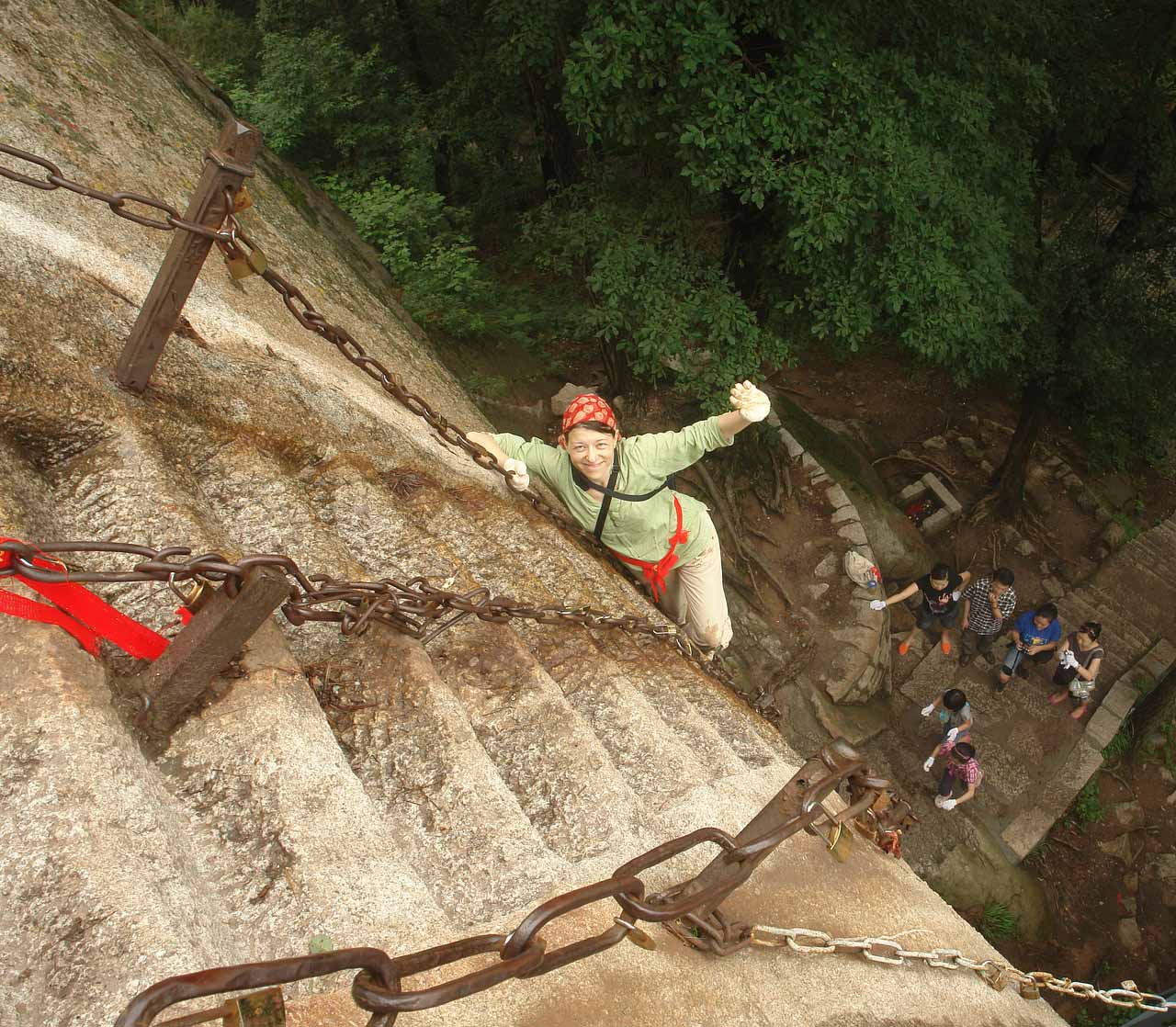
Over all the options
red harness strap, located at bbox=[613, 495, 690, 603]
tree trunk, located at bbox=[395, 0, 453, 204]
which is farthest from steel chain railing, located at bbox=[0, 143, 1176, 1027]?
tree trunk, located at bbox=[395, 0, 453, 204]

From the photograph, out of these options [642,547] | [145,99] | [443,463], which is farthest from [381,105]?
[642,547]

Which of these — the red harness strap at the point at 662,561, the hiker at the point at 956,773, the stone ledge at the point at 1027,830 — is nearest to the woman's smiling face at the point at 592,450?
the red harness strap at the point at 662,561

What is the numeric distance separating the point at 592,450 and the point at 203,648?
196 cm

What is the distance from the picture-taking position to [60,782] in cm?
190

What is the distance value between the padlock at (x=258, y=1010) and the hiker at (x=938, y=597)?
8.38 m

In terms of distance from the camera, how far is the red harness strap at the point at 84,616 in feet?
6.44

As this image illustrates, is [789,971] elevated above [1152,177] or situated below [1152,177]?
below

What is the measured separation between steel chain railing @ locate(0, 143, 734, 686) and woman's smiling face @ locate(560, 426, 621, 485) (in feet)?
0.98

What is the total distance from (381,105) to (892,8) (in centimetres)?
488

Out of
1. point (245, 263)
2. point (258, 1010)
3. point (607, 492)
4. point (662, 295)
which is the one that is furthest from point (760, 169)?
point (258, 1010)

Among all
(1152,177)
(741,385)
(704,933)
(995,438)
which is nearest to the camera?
(704,933)

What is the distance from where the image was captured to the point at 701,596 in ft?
15.1

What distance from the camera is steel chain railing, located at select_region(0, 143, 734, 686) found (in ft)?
7.45

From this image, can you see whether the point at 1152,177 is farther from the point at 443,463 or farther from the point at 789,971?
the point at 789,971
